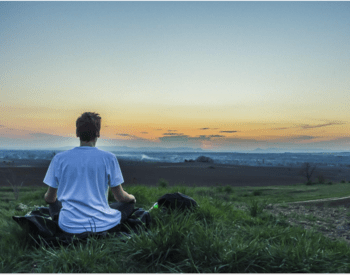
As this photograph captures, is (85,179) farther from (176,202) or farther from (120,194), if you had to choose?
(176,202)

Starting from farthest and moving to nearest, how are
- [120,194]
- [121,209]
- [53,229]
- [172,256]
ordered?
[121,209] → [53,229] → [120,194] → [172,256]

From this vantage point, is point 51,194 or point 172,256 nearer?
point 172,256

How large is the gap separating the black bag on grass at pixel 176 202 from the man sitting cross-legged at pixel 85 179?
1356 millimetres

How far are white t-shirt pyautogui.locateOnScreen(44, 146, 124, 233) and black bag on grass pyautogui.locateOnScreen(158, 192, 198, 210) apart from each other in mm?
1450

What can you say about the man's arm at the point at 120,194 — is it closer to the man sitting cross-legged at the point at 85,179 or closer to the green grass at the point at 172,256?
the man sitting cross-legged at the point at 85,179

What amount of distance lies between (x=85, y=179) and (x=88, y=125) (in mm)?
655

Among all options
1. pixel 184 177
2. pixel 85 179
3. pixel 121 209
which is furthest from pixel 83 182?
pixel 184 177

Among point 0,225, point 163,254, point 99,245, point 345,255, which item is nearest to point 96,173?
point 99,245

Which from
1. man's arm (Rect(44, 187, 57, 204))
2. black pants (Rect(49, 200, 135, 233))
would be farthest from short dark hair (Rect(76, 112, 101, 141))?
black pants (Rect(49, 200, 135, 233))

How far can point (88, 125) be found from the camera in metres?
3.49

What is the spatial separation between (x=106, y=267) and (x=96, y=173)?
107 centimetres

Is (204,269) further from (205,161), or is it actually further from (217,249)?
(205,161)

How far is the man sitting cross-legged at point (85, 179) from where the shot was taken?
349 centimetres

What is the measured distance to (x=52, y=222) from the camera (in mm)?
3830
